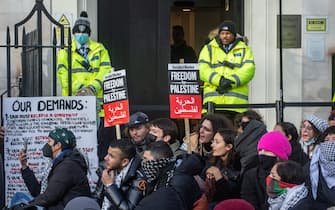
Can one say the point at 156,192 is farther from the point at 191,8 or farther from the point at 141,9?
the point at 191,8

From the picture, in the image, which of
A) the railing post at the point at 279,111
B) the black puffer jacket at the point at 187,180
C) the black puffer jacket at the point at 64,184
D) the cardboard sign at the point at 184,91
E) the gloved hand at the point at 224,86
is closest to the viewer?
the black puffer jacket at the point at 187,180

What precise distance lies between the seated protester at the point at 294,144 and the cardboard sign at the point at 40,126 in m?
1.82

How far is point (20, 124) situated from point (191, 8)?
6603 mm

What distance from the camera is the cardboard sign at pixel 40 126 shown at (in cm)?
916

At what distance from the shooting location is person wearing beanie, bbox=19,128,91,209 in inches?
318

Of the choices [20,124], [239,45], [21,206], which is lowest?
[21,206]

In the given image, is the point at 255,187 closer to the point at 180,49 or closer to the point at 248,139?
the point at 248,139

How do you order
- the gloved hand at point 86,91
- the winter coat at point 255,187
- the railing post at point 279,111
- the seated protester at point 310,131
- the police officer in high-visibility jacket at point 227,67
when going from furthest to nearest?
the railing post at point 279,111
the police officer in high-visibility jacket at point 227,67
the gloved hand at point 86,91
the seated protester at point 310,131
the winter coat at point 255,187

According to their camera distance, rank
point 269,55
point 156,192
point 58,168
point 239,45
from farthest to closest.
Answer: point 269,55, point 239,45, point 58,168, point 156,192

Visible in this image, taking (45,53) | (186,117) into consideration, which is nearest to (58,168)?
(186,117)

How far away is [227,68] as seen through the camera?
1158cm

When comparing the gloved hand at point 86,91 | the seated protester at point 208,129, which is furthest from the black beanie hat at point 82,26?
the seated protester at point 208,129

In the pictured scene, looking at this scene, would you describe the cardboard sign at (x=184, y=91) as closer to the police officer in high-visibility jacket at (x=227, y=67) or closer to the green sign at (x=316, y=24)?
the police officer in high-visibility jacket at (x=227, y=67)

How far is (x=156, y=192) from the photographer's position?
22.7 ft
